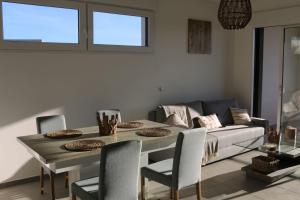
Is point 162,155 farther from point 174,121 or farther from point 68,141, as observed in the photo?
point 68,141

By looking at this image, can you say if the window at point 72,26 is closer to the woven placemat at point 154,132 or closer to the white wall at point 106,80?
the white wall at point 106,80

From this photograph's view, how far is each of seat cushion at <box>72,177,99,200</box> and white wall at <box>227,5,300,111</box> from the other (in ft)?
13.9

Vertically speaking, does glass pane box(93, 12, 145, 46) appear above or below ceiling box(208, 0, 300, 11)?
below

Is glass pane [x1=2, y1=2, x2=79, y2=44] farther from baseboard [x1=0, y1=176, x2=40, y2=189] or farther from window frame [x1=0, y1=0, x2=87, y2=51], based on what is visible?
baseboard [x1=0, y1=176, x2=40, y2=189]

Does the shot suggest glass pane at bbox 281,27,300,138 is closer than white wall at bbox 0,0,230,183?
No

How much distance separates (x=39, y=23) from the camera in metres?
4.02

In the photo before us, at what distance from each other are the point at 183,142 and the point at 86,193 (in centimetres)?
93

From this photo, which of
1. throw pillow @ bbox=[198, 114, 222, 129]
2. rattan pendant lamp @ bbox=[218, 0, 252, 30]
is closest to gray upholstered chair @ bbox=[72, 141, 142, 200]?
rattan pendant lamp @ bbox=[218, 0, 252, 30]

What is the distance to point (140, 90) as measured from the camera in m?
4.96

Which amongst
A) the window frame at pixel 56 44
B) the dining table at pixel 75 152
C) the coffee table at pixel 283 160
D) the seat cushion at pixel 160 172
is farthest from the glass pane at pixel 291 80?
the window frame at pixel 56 44

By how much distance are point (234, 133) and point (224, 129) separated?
222 millimetres

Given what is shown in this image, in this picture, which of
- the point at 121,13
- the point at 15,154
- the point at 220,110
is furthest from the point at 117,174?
the point at 220,110

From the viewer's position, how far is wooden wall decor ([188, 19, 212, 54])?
555 cm

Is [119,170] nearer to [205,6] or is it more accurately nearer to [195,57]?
[195,57]
